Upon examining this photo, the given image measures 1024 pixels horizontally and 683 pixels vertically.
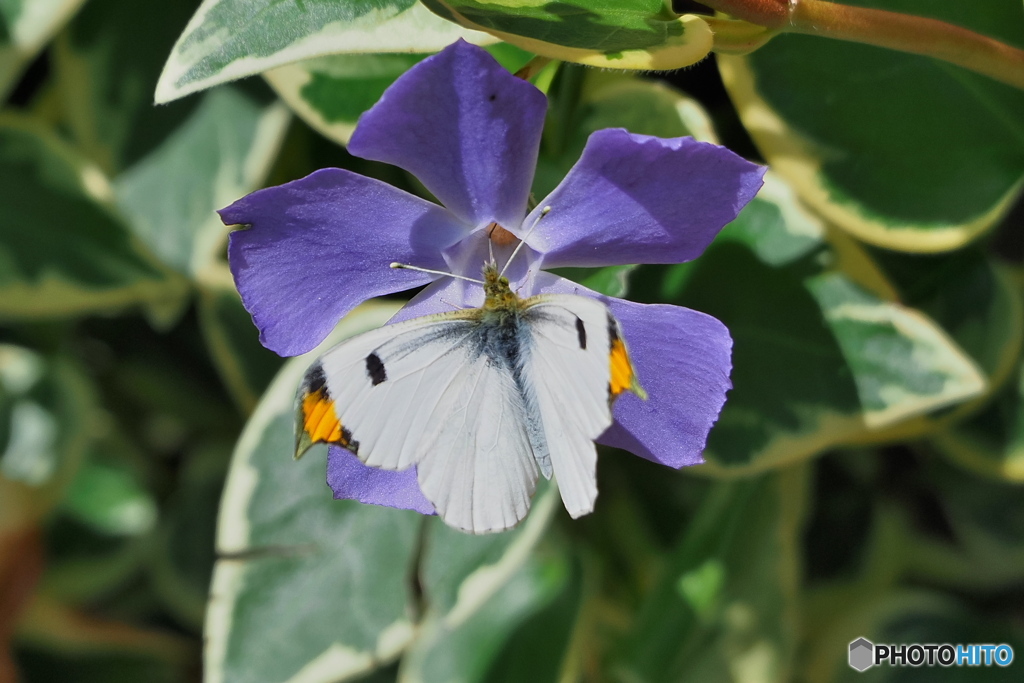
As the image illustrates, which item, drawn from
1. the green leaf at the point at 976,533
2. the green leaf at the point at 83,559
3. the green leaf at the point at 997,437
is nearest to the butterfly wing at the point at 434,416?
the green leaf at the point at 997,437

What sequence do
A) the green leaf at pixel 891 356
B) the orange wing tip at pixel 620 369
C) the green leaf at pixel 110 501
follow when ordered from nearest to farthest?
the orange wing tip at pixel 620 369 → the green leaf at pixel 891 356 → the green leaf at pixel 110 501

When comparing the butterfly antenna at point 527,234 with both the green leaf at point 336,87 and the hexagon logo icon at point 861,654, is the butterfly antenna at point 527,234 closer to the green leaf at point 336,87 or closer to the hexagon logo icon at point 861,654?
the green leaf at point 336,87

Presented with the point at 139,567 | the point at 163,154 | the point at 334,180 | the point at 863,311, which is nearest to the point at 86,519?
the point at 139,567

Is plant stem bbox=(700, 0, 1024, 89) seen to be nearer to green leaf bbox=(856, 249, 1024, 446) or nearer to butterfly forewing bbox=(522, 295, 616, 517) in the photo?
butterfly forewing bbox=(522, 295, 616, 517)

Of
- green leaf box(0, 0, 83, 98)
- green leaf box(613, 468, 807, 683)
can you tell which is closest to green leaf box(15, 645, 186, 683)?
green leaf box(613, 468, 807, 683)

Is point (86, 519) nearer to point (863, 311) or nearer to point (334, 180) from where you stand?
point (334, 180)
